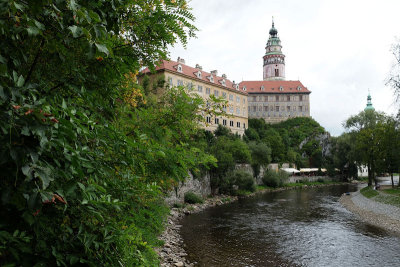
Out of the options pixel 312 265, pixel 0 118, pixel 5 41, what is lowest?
pixel 312 265

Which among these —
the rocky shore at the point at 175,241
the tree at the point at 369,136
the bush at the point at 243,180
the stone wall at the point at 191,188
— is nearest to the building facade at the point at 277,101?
the tree at the point at 369,136

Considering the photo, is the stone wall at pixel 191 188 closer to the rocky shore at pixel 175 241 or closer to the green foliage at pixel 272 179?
the rocky shore at pixel 175 241

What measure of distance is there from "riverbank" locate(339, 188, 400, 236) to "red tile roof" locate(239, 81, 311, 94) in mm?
56031

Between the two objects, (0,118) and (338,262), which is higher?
(0,118)

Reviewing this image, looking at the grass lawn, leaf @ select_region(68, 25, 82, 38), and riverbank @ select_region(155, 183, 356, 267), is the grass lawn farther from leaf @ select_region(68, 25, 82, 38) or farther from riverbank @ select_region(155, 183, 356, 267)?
leaf @ select_region(68, 25, 82, 38)

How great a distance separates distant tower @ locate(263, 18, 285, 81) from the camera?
9038 cm

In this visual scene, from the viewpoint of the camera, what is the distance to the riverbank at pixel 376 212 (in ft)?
61.2

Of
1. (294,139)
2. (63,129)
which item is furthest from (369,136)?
(63,129)

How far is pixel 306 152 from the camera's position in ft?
216

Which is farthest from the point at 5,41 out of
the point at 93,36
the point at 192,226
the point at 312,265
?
the point at 192,226

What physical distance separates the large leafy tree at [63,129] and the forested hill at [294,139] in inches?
2086

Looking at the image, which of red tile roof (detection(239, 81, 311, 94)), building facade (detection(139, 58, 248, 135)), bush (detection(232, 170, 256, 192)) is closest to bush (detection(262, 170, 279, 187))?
bush (detection(232, 170, 256, 192))

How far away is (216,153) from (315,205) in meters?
11.7

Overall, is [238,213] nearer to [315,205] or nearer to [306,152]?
[315,205]
